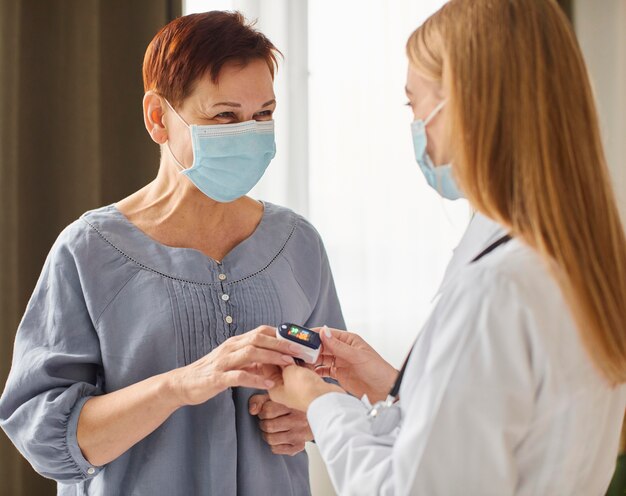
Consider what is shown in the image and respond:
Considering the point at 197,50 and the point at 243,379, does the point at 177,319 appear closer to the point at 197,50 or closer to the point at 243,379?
the point at 243,379

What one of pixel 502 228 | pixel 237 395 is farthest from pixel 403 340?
pixel 502 228

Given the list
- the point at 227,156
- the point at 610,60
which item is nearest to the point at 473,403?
the point at 227,156

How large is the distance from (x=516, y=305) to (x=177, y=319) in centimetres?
76

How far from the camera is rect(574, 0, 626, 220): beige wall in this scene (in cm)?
305

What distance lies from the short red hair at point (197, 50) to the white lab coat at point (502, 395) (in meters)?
0.81

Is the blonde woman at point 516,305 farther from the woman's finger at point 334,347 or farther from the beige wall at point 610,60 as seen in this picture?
the beige wall at point 610,60

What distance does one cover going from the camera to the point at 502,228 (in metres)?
1.01

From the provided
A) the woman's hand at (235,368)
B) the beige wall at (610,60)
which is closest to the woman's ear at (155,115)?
the woman's hand at (235,368)

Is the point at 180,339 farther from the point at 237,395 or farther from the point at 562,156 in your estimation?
the point at 562,156

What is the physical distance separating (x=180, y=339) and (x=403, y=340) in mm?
1630

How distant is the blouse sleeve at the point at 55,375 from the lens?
56.1 inches

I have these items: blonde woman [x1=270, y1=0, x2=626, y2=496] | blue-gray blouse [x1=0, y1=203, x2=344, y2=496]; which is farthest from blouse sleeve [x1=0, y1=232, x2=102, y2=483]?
blonde woman [x1=270, y1=0, x2=626, y2=496]

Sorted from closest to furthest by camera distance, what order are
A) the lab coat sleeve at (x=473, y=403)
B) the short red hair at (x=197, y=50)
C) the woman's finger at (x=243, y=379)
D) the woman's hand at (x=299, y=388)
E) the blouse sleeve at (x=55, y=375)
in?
1. the lab coat sleeve at (x=473, y=403)
2. the woman's hand at (x=299, y=388)
3. the woman's finger at (x=243, y=379)
4. the blouse sleeve at (x=55, y=375)
5. the short red hair at (x=197, y=50)

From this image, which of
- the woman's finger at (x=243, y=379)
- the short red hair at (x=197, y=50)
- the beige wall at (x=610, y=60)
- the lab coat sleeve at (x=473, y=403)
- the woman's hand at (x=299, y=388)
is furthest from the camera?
the beige wall at (x=610, y=60)
